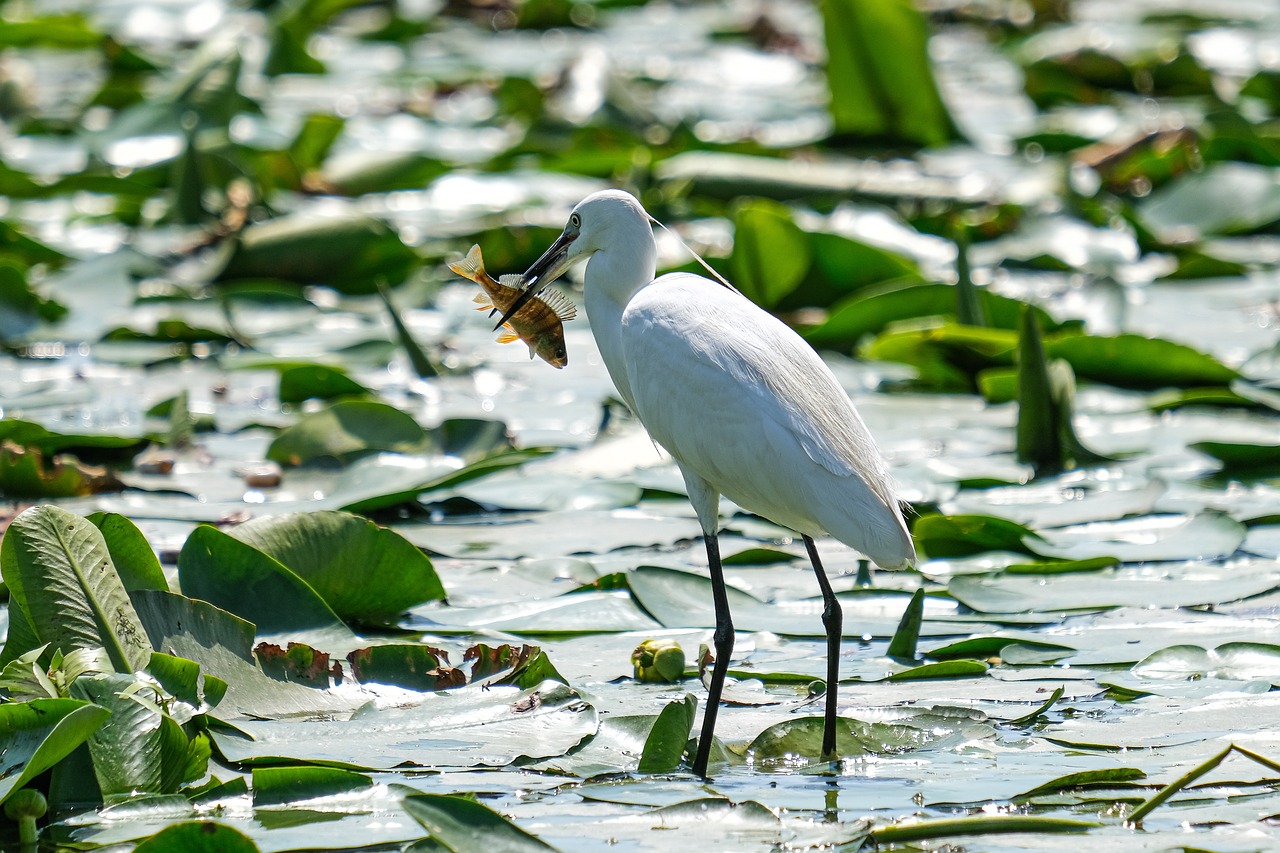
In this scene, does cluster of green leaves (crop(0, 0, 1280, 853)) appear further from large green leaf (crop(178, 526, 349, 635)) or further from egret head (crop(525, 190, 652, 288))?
egret head (crop(525, 190, 652, 288))

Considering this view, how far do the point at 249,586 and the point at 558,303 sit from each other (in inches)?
29.9

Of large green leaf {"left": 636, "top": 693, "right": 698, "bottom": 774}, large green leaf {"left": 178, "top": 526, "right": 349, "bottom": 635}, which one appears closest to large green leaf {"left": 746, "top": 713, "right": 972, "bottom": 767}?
large green leaf {"left": 636, "top": 693, "right": 698, "bottom": 774}

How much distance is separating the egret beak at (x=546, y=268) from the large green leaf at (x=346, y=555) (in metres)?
0.42

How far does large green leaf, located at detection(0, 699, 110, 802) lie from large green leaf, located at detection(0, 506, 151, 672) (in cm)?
18

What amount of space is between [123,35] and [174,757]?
Answer: 8.14 metres

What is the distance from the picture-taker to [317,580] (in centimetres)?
285

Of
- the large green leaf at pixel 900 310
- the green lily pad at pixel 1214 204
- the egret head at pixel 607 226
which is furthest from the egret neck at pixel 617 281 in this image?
the green lily pad at pixel 1214 204

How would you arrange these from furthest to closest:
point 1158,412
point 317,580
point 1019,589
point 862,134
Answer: point 862,134 < point 1158,412 < point 1019,589 < point 317,580

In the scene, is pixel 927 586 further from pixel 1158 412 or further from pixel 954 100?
pixel 954 100

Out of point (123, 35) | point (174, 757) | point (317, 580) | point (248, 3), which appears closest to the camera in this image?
point (174, 757)

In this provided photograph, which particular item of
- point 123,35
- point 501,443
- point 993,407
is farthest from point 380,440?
point 123,35

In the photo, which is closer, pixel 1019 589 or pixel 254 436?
pixel 1019 589

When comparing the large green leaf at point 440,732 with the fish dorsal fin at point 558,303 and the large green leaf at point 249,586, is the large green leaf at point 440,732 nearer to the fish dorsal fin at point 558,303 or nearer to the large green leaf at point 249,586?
the large green leaf at point 249,586

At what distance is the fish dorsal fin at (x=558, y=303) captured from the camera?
9.95ft
